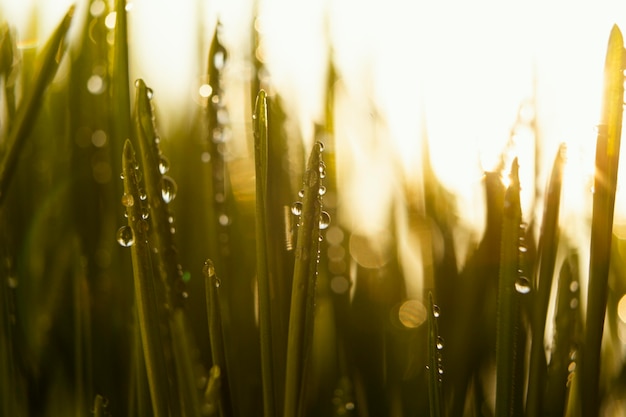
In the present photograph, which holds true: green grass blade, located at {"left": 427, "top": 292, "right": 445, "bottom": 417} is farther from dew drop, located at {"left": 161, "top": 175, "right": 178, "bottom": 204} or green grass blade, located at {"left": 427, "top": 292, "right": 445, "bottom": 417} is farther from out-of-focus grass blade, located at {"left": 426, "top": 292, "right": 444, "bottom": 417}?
dew drop, located at {"left": 161, "top": 175, "right": 178, "bottom": 204}

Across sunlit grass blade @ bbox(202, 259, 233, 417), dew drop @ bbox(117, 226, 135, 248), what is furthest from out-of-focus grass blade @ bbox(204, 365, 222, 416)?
dew drop @ bbox(117, 226, 135, 248)

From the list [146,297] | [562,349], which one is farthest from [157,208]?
[562,349]

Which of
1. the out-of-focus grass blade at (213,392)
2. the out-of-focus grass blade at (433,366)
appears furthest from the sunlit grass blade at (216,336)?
the out-of-focus grass blade at (433,366)

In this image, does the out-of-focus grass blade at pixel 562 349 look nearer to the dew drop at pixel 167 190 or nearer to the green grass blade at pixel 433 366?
the green grass blade at pixel 433 366

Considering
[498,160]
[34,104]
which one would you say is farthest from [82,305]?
[498,160]

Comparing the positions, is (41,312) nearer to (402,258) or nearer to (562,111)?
(402,258)

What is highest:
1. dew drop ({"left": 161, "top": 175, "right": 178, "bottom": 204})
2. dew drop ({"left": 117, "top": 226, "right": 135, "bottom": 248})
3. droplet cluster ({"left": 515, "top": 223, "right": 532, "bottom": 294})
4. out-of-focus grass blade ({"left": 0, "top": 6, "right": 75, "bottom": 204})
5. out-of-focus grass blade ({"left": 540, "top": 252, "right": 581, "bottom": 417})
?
out-of-focus grass blade ({"left": 0, "top": 6, "right": 75, "bottom": 204})

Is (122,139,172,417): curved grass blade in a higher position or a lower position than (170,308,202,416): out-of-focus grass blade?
higher
